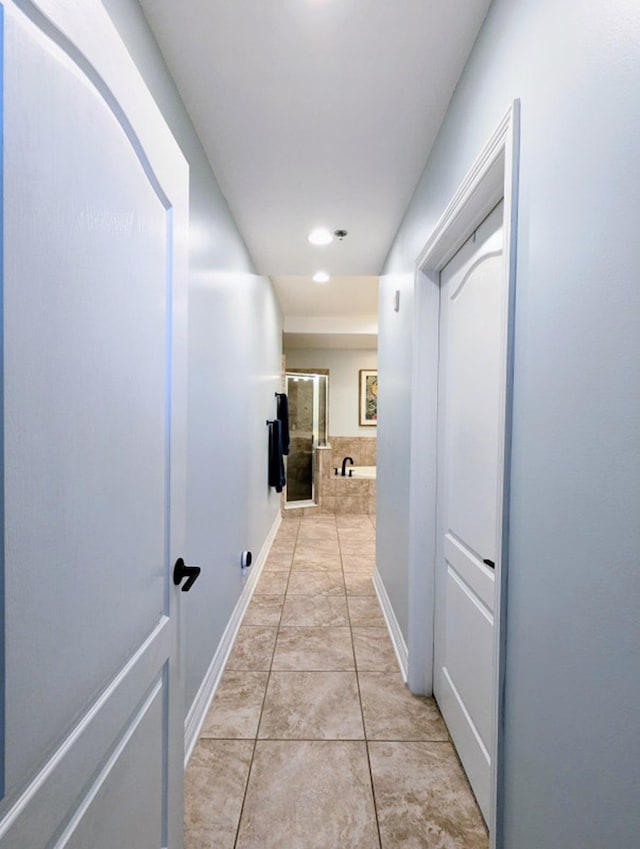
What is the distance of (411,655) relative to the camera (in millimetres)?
1947

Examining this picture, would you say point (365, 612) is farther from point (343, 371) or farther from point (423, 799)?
point (343, 371)

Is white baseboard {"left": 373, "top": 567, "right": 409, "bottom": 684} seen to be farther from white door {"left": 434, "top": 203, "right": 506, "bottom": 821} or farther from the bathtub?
the bathtub

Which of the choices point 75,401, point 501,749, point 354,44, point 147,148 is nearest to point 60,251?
point 75,401

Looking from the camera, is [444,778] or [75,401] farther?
[444,778]

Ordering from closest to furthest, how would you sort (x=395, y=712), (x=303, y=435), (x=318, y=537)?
(x=395, y=712) → (x=318, y=537) → (x=303, y=435)

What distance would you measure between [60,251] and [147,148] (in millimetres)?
433

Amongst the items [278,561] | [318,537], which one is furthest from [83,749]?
[318,537]

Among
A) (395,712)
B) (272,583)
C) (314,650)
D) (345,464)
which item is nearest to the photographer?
(395,712)

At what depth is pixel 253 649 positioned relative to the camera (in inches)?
91.1

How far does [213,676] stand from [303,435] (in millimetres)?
4149

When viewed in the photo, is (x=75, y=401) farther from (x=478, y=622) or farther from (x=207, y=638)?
(x=207, y=638)

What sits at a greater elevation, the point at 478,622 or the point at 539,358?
the point at 539,358

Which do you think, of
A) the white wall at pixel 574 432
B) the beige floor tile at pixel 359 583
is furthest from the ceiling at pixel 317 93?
the beige floor tile at pixel 359 583

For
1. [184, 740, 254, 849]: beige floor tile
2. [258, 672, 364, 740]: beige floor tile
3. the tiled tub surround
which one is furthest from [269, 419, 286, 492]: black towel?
[184, 740, 254, 849]: beige floor tile
